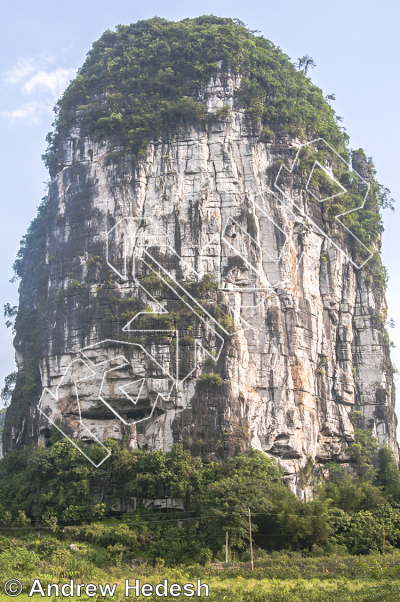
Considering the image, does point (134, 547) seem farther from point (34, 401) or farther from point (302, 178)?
point (302, 178)

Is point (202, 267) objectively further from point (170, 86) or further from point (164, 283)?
point (170, 86)

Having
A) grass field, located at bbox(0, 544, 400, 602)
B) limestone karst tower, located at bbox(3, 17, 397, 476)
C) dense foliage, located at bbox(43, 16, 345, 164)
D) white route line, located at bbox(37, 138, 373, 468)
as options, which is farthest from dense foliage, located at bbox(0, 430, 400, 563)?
dense foliage, located at bbox(43, 16, 345, 164)

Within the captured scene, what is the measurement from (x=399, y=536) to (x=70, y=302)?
51.0 ft

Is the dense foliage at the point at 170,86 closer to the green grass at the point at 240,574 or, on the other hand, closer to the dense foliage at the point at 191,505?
the dense foliage at the point at 191,505

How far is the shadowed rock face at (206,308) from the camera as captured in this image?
25.2 m

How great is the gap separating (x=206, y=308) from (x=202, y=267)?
1893mm

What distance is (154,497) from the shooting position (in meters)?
23.2

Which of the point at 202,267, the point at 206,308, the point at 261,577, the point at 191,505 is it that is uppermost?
the point at 202,267

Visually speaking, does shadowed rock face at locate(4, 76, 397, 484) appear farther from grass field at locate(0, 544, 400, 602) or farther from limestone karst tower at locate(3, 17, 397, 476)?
grass field at locate(0, 544, 400, 602)

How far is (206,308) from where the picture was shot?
26.0m

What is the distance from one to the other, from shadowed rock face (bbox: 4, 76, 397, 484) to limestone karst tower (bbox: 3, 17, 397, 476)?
0.07 m

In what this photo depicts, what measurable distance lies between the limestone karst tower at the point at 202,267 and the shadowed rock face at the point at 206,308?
0.07 m

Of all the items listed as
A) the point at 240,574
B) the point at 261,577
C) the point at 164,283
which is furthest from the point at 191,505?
the point at 164,283

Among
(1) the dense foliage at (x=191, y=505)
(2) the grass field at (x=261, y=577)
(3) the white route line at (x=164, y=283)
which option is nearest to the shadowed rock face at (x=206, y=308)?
(3) the white route line at (x=164, y=283)
